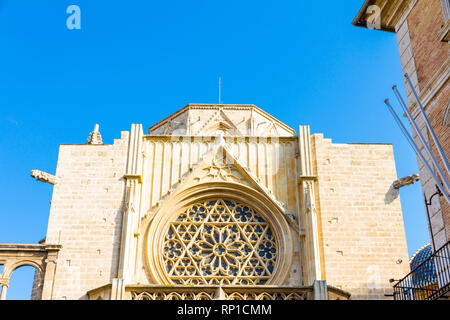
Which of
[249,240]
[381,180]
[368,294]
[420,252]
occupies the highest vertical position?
[420,252]

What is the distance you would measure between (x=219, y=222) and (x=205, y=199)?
80cm

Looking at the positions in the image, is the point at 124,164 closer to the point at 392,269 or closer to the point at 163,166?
the point at 163,166

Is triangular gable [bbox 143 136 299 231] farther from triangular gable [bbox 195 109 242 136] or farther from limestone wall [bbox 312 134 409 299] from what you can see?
triangular gable [bbox 195 109 242 136]

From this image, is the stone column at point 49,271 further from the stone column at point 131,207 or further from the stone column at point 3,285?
the stone column at point 131,207

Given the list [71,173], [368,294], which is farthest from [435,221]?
[71,173]

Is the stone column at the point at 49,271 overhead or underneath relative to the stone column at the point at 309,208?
underneath

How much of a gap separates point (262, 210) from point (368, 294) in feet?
11.1

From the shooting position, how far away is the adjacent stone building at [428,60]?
11.1m

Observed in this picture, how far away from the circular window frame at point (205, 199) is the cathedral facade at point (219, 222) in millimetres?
27

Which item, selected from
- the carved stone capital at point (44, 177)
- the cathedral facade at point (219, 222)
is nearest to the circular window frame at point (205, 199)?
the cathedral facade at point (219, 222)

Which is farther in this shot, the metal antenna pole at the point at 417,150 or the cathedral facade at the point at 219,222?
the cathedral facade at the point at 219,222

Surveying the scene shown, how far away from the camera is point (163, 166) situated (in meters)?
17.0

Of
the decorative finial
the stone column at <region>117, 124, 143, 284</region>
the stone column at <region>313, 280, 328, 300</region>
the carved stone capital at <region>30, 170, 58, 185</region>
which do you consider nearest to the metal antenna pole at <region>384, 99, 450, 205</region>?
the stone column at <region>313, 280, 328, 300</region>

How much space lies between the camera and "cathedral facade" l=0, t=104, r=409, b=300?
1512cm
